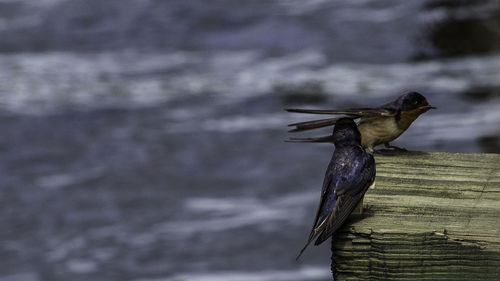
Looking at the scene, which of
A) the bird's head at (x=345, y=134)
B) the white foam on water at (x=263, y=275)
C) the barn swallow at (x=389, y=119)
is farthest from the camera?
the white foam on water at (x=263, y=275)

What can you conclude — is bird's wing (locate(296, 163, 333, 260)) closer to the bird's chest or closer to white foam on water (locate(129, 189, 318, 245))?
the bird's chest

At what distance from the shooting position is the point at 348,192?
2.75 meters

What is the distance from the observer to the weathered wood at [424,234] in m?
2.40

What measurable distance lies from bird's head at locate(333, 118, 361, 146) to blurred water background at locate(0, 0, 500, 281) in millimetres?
3257

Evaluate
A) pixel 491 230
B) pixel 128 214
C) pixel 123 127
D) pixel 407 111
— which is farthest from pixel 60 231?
pixel 491 230

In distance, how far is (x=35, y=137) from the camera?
8.87 metres

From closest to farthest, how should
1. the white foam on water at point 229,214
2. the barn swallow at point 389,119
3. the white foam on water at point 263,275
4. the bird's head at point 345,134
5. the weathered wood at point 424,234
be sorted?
the weathered wood at point 424,234
the bird's head at point 345,134
the barn swallow at point 389,119
the white foam on water at point 263,275
the white foam on water at point 229,214

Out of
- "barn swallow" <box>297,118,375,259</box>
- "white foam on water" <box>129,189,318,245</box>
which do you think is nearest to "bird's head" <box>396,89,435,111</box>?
"barn swallow" <box>297,118,375,259</box>

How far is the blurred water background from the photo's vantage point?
21.9ft

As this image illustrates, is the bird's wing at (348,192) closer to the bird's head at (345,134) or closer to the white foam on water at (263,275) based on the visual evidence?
the bird's head at (345,134)

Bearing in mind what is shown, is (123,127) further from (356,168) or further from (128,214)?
(356,168)

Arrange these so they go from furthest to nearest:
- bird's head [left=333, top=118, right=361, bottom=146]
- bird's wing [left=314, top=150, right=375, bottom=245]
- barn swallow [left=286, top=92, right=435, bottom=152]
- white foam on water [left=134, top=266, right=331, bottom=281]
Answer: white foam on water [left=134, top=266, right=331, bottom=281] → barn swallow [left=286, top=92, right=435, bottom=152] → bird's head [left=333, top=118, right=361, bottom=146] → bird's wing [left=314, top=150, right=375, bottom=245]

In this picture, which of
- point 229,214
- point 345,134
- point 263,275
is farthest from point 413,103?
point 229,214

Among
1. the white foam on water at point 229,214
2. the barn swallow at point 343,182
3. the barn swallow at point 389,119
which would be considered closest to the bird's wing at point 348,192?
the barn swallow at point 343,182
